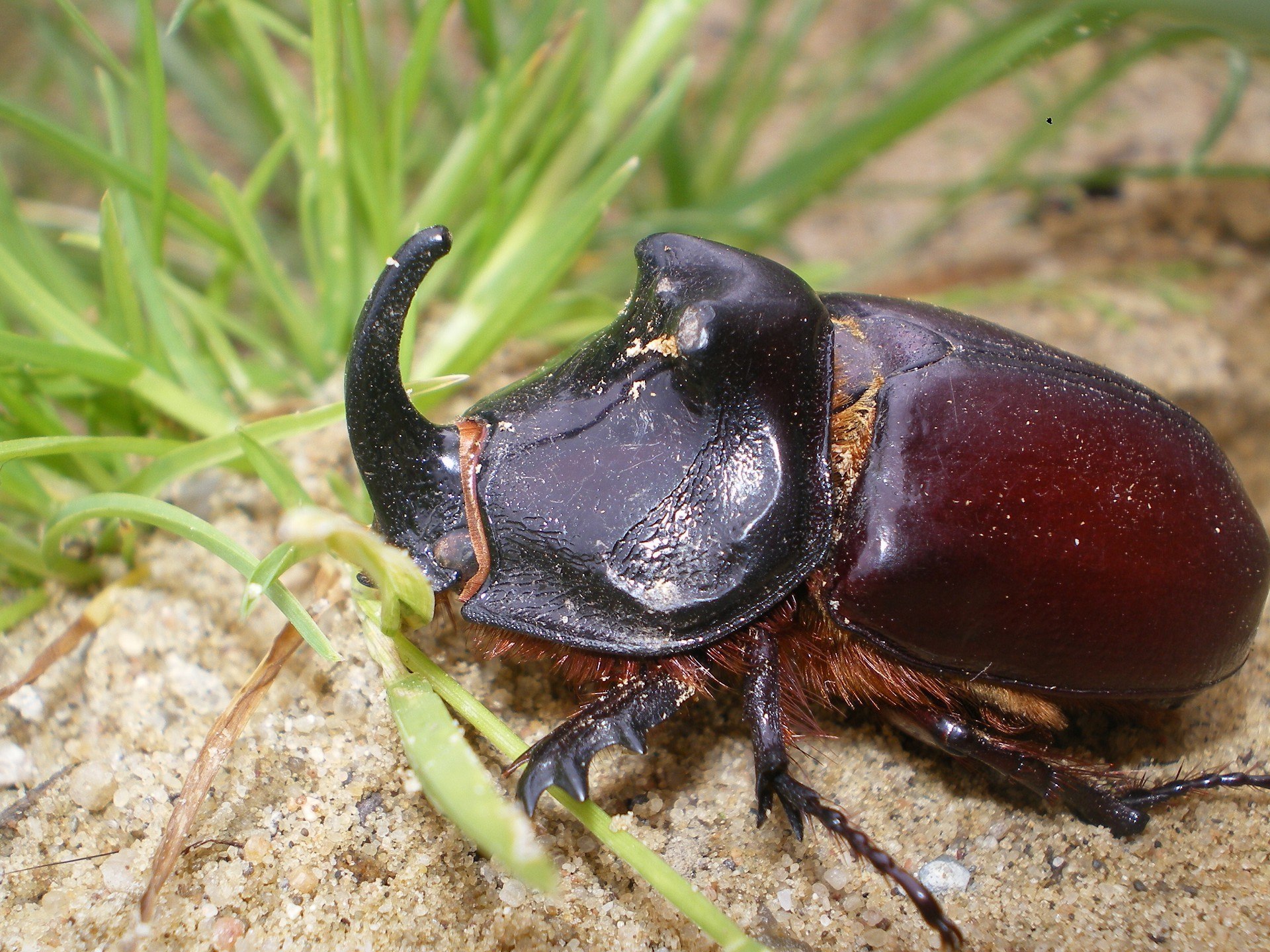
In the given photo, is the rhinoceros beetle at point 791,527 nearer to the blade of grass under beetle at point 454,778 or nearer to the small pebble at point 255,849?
the blade of grass under beetle at point 454,778

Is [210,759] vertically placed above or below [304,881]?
above

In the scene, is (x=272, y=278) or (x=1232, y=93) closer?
(x=272, y=278)

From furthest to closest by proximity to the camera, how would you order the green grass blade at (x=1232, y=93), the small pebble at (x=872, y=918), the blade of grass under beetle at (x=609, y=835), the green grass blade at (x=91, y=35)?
the green grass blade at (x=1232, y=93), the green grass blade at (x=91, y=35), the small pebble at (x=872, y=918), the blade of grass under beetle at (x=609, y=835)

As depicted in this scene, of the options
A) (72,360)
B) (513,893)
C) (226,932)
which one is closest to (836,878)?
(513,893)

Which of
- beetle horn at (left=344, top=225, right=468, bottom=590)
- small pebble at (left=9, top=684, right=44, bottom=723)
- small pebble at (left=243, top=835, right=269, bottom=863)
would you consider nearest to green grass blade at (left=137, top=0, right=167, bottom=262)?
beetle horn at (left=344, top=225, right=468, bottom=590)

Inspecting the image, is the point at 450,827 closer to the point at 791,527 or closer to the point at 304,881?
the point at 304,881

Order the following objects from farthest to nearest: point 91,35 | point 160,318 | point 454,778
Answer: point 160,318
point 91,35
point 454,778

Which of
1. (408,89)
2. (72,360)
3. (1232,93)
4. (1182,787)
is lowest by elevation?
(1182,787)

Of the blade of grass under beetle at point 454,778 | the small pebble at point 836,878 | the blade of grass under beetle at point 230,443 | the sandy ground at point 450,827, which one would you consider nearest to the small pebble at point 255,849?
the sandy ground at point 450,827
